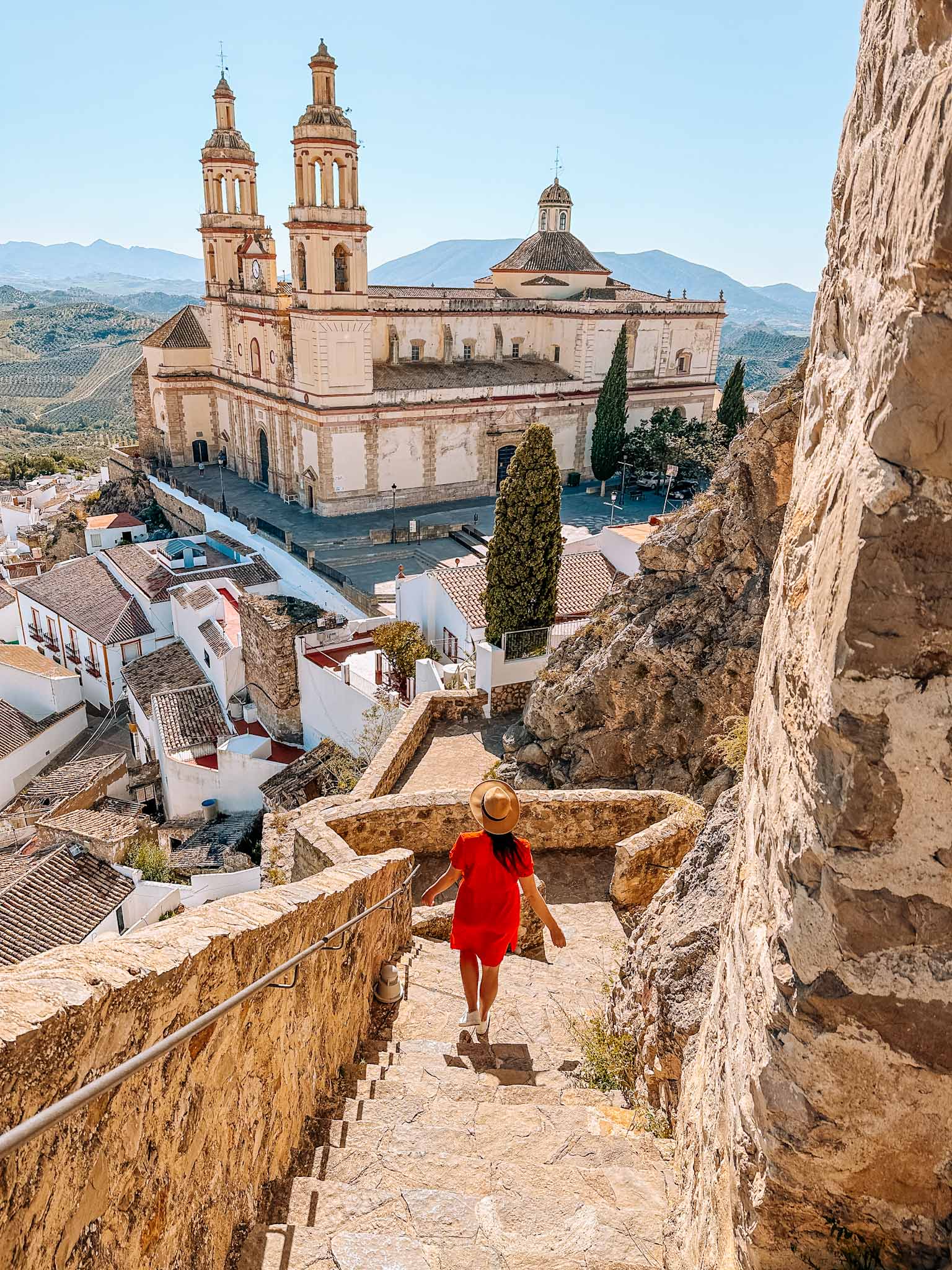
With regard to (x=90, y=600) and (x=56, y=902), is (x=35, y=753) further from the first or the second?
(x=56, y=902)

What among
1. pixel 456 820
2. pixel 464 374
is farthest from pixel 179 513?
pixel 456 820

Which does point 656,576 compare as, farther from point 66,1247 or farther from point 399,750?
point 66,1247

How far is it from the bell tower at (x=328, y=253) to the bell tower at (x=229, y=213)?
261 inches

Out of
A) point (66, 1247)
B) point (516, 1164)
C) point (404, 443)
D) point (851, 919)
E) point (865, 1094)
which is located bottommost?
point (404, 443)

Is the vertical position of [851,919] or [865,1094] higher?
→ [851,919]

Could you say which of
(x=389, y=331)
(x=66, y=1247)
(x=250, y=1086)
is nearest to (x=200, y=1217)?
(x=250, y=1086)

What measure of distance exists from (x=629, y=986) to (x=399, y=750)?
563 cm

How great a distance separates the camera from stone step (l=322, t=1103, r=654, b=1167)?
3.34 meters

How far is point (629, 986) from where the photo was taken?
462 centimetres

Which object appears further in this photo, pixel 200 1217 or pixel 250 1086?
pixel 250 1086

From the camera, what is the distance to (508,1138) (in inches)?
137

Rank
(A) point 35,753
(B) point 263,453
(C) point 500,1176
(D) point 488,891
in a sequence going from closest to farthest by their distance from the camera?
1. (C) point 500,1176
2. (D) point 488,891
3. (A) point 35,753
4. (B) point 263,453

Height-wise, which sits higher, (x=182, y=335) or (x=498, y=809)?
(x=182, y=335)

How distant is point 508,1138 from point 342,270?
92.7ft
